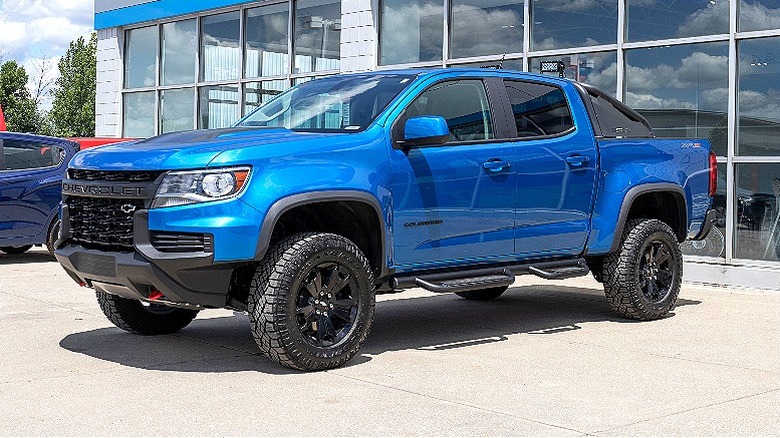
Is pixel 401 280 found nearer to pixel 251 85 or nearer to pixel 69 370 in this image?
pixel 69 370

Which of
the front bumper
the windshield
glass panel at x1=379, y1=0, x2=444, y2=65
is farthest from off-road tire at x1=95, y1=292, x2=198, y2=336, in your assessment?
glass panel at x1=379, y1=0, x2=444, y2=65

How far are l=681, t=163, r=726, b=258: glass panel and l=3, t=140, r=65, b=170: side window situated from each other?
304 inches

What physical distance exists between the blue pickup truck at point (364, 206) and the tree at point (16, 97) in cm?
6436

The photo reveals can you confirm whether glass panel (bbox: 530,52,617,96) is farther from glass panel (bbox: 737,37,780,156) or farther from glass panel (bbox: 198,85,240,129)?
glass panel (bbox: 198,85,240,129)

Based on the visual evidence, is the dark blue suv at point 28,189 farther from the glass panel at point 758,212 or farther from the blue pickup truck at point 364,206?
the glass panel at point 758,212

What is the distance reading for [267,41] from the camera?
60.5 ft

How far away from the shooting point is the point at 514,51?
14406 millimetres

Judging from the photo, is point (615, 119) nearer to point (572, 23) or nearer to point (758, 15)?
point (758, 15)

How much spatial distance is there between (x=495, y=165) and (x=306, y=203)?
5.52ft

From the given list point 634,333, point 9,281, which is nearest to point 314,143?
point 634,333

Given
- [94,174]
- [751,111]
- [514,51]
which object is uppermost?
[514,51]

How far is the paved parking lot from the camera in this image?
5285 mm

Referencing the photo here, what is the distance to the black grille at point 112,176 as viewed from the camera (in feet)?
20.9

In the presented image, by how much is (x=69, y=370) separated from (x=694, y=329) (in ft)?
15.5
